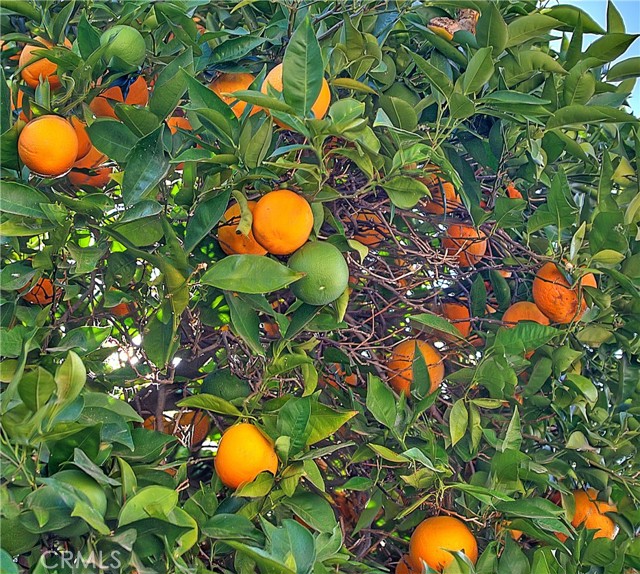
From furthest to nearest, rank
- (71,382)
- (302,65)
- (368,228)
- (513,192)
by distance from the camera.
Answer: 1. (513,192)
2. (368,228)
3. (302,65)
4. (71,382)

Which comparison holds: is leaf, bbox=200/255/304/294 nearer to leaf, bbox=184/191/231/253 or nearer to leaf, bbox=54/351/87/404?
leaf, bbox=184/191/231/253

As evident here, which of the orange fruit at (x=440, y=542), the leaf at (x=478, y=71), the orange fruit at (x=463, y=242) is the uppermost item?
the leaf at (x=478, y=71)

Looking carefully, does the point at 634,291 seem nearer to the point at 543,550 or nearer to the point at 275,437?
the point at 543,550

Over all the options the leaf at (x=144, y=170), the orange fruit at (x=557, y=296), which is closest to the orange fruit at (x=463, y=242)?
the orange fruit at (x=557, y=296)

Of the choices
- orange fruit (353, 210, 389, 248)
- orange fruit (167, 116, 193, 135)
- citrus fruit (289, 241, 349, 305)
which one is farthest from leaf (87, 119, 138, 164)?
orange fruit (353, 210, 389, 248)

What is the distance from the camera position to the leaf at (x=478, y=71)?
1008mm

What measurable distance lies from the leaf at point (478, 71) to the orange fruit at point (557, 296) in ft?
1.08

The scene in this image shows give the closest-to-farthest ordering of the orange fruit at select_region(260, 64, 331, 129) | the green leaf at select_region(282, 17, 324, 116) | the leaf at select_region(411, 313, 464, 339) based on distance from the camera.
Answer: the green leaf at select_region(282, 17, 324, 116) < the orange fruit at select_region(260, 64, 331, 129) < the leaf at select_region(411, 313, 464, 339)

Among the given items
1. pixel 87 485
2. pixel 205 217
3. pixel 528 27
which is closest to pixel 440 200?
pixel 528 27

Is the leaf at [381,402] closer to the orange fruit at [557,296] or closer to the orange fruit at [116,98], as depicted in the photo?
the orange fruit at [557,296]

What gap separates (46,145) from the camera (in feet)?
3.16

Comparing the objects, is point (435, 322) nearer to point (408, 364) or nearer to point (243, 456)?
point (408, 364)

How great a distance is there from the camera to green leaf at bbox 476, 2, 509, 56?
3.56 feet

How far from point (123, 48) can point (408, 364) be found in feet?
2.09
